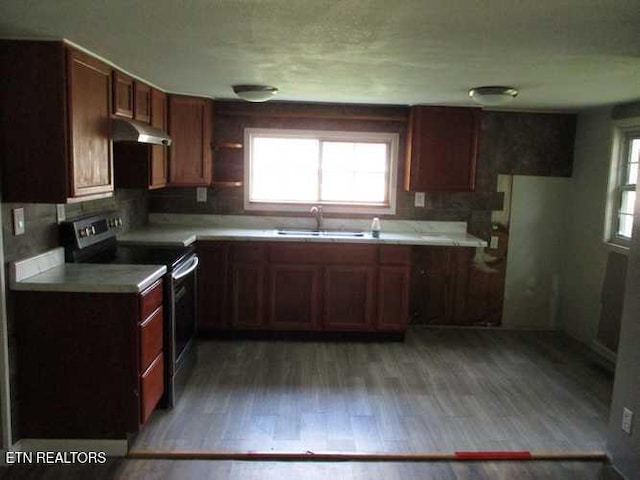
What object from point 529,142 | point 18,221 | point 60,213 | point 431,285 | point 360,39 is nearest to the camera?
point 360,39

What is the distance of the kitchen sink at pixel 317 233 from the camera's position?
439 cm

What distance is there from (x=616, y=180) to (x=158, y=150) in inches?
144

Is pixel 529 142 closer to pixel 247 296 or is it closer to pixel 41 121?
pixel 247 296

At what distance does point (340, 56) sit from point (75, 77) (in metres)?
1.28

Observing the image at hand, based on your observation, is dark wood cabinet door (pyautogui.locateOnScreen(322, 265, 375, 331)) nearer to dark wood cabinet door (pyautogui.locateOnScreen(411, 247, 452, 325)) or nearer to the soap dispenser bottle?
the soap dispenser bottle

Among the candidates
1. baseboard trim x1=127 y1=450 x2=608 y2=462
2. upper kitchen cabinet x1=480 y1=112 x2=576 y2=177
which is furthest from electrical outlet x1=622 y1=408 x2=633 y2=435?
upper kitchen cabinet x1=480 y1=112 x2=576 y2=177

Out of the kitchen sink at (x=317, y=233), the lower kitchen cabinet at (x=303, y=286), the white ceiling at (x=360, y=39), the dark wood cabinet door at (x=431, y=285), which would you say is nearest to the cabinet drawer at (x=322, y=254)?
the lower kitchen cabinet at (x=303, y=286)

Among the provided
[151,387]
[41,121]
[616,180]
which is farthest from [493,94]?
[151,387]

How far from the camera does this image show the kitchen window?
4.02 meters

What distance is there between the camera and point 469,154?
171 inches

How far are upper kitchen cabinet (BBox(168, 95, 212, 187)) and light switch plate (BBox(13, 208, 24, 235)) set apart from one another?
167 centimetres

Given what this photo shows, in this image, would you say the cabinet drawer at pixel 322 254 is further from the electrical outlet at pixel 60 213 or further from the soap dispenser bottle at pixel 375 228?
the electrical outlet at pixel 60 213

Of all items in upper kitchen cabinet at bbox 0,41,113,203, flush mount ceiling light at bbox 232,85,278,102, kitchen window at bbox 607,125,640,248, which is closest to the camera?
upper kitchen cabinet at bbox 0,41,113,203

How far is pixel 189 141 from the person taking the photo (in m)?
4.21
